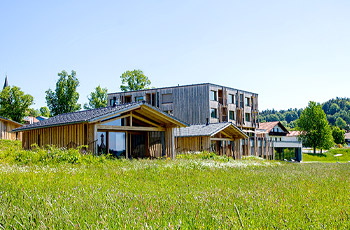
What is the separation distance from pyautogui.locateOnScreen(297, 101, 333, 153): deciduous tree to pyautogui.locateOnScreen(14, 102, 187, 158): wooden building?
4545 centimetres

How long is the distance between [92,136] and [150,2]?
27.5ft

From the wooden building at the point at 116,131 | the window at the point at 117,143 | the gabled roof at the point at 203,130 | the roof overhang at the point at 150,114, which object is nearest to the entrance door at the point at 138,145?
the wooden building at the point at 116,131

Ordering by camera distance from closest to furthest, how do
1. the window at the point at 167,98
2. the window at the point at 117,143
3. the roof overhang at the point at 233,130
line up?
the window at the point at 117,143
the roof overhang at the point at 233,130
the window at the point at 167,98

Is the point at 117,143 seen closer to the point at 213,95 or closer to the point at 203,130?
the point at 203,130

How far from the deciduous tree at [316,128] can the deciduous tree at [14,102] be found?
45.7 m

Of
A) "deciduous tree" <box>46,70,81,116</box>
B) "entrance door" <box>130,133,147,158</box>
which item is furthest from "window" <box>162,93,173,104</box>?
"entrance door" <box>130,133,147,158</box>

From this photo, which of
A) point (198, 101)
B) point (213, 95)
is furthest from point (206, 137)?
point (213, 95)

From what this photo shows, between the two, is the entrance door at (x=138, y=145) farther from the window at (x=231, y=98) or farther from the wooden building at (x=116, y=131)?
the window at (x=231, y=98)

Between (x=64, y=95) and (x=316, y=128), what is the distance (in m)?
42.8

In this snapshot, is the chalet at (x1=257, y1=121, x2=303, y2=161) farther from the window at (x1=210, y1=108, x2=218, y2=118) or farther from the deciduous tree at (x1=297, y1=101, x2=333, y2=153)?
the window at (x1=210, y1=108, x2=218, y2=118)

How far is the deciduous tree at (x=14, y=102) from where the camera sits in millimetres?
46656

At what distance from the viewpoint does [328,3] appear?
14094 mm

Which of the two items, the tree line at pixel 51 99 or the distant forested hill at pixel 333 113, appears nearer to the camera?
the tree line at pixel 51 99

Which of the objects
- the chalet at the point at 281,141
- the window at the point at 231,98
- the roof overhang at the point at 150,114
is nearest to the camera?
the roof overhang at the point at 150,114
